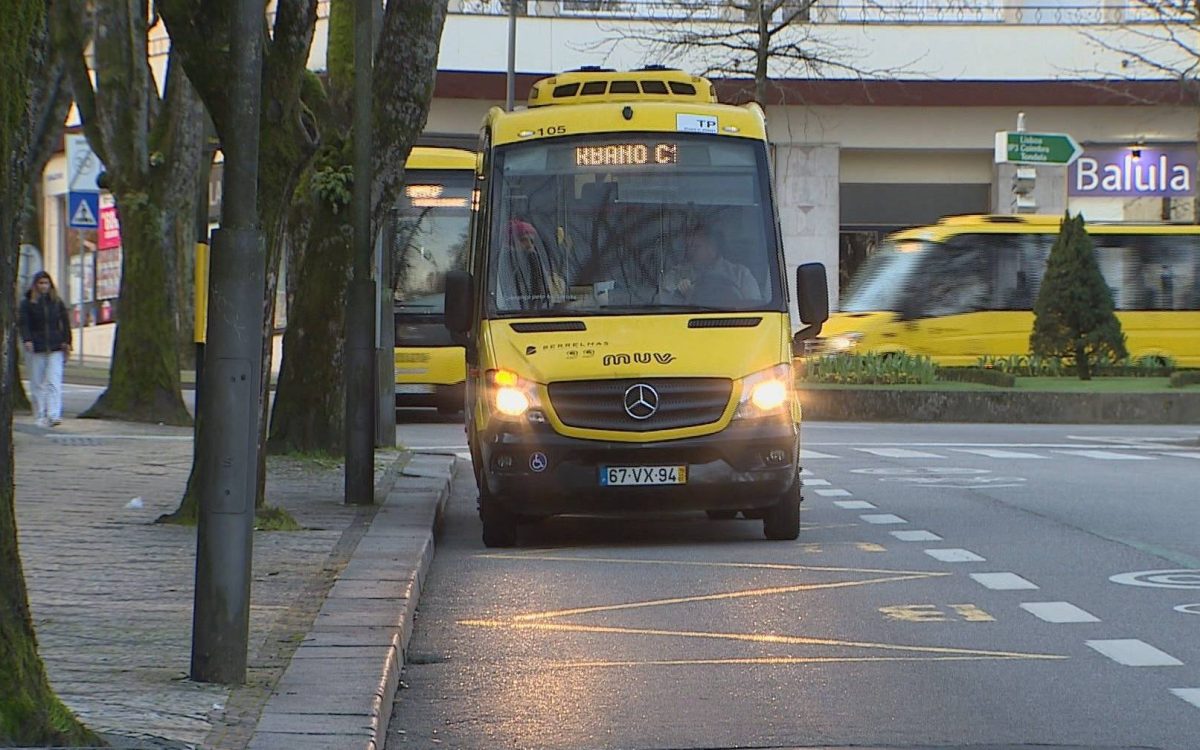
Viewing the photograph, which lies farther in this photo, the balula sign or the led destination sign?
Answer: the balula sign

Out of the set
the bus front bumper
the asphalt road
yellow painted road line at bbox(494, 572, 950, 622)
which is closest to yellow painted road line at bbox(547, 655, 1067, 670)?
the asphalt road

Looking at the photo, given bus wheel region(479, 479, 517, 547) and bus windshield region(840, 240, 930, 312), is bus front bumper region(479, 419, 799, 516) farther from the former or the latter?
bus windshield region(840, 240, 930, 312)

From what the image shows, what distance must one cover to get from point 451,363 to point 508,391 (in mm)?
15455

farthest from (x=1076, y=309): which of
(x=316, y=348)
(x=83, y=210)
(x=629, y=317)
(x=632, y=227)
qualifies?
(x=629, y=317)

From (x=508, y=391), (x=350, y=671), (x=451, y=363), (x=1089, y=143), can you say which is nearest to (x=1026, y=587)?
(x=508, y=391)

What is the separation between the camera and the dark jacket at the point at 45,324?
24.3 metres

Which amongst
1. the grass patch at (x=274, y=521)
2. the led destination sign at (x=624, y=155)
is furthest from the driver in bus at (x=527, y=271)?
the grass patch at (x=274, y=521)

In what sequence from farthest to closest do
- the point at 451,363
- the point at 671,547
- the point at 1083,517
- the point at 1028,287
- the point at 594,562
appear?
the point at 1028,287, the point at 451,363, the point at 1083,517, the point at 671,547, the point at 594,562

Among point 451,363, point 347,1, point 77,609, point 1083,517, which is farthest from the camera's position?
point 451,363

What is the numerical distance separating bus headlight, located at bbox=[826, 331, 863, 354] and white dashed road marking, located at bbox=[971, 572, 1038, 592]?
22.9 m

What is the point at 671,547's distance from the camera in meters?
13.2

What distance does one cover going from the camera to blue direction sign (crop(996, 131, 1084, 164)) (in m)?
30.4

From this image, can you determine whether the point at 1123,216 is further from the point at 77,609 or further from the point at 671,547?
the point at 77,609

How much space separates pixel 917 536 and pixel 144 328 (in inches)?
505
